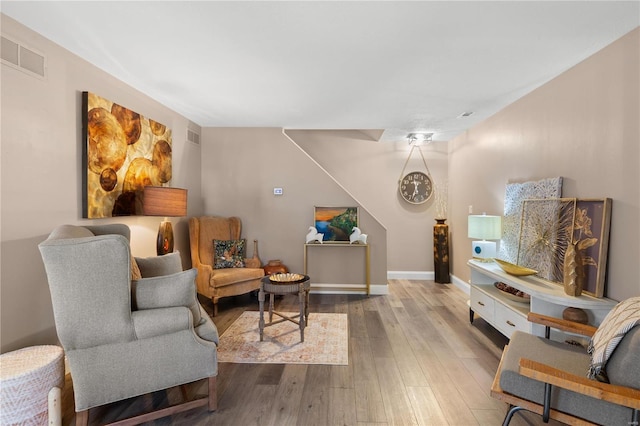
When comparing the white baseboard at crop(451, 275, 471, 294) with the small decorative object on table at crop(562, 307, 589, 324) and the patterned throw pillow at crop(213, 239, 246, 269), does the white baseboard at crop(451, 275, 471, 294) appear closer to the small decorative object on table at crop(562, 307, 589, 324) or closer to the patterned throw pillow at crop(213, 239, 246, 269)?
the small decorative object on table at crop(562, 307, 589, 324)

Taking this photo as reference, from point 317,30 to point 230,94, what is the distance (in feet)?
5.29

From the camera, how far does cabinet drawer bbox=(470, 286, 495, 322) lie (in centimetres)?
323

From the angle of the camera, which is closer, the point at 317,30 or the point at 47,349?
the point at 47,349

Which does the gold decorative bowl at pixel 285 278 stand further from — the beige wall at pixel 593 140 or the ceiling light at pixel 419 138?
the ceiling light at pixel 419 138

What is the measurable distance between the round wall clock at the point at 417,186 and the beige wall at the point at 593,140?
174cm

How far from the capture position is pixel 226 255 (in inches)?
173

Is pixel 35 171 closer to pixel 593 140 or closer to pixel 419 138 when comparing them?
pixel 593 140

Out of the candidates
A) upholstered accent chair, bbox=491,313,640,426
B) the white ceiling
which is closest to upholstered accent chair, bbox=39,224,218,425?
the white ceiling

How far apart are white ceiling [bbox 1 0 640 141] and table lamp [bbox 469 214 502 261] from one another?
1.38 m

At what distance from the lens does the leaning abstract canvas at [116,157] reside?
2721 millimetres

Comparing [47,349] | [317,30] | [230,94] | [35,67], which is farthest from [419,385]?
[35,67]

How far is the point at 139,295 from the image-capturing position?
1983 mm

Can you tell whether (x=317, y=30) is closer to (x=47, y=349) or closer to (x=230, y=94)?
(x=230, y=94)

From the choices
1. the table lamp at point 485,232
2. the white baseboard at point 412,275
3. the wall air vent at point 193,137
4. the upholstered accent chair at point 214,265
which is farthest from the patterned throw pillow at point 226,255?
the table lamp at point 485,232
